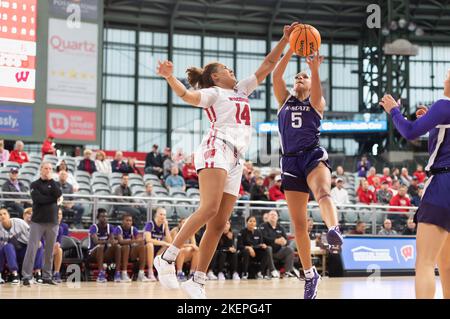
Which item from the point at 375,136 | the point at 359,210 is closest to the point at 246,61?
the point at 375,136

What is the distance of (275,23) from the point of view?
33250 mm

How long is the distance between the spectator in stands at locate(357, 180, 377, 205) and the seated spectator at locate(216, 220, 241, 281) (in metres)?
5.02

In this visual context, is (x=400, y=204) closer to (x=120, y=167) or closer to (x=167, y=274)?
(x=120, y=167)

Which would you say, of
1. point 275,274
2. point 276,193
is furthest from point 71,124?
point 275,274

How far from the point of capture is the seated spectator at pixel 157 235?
13.2 meters

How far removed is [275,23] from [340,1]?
3.45 metres

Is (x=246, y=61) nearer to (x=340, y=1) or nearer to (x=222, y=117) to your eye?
(x=340, y=1)

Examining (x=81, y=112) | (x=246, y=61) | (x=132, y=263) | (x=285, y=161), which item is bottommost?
(x=132, y=263)

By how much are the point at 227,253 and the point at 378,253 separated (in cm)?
367

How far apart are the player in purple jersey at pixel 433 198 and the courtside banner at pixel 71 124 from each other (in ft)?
50.3

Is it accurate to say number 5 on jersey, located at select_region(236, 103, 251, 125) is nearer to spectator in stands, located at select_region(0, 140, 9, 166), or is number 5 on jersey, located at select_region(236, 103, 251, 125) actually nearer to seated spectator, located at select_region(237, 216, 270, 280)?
seated spectator, located at select_region(237, 216, 270, 280)

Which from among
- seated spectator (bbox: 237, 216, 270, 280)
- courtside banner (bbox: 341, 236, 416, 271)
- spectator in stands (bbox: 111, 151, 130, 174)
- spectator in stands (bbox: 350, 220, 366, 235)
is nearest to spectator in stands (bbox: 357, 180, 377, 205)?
spectator in stands (bbox: 350, 220, 366, 235)

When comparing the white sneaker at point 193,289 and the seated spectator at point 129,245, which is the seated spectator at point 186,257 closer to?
the seated spectator at point 129,245

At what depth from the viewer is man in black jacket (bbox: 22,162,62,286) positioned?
11383 millimetres
